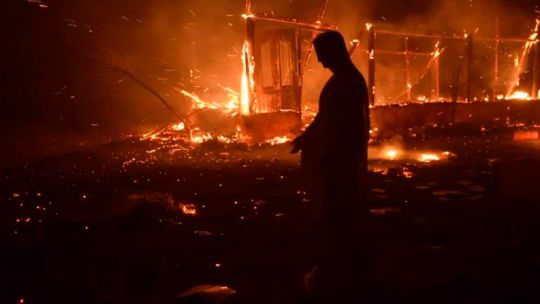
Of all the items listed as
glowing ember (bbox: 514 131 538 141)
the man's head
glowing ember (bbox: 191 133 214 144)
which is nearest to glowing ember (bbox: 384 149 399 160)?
glowing ember (bbox: 514 131 538 141)

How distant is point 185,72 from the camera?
1870cm

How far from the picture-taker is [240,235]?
16.1 feet

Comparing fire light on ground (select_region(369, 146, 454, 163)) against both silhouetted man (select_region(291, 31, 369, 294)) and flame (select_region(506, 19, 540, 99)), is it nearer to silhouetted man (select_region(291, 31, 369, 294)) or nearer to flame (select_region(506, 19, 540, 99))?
silhouetted man (select_region(291, 31, 369, 294))

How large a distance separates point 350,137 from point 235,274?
61.7 inches

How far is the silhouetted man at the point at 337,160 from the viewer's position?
10.7ft

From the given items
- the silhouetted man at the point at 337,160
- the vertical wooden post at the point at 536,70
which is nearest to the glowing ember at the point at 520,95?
the vertical wooden post at the point at 536,70

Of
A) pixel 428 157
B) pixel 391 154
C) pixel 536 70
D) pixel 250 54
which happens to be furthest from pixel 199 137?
pixel 536 70

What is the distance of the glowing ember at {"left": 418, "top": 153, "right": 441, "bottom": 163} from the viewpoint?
9250mm

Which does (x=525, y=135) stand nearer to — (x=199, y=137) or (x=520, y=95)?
(x=520, y=95)

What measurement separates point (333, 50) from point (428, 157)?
698 cm

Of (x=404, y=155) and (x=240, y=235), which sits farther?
(x=404, y=155)

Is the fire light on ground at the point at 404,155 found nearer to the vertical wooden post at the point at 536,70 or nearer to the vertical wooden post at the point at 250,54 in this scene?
the vertical wooden post at the point at 250,54

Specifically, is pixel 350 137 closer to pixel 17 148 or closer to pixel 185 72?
pixel 17 148

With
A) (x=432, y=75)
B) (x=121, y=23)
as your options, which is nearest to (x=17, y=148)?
(x=121, y=23)
